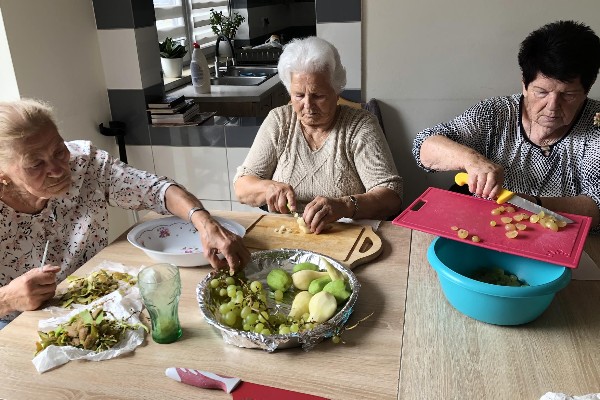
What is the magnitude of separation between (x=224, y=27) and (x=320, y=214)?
10.0 ft

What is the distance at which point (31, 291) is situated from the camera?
1203 mm

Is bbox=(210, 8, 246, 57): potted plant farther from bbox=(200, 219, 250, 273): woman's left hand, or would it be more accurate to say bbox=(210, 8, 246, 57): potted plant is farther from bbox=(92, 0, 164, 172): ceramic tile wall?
bbox=(200, 219, 250, 273): woman's left hand

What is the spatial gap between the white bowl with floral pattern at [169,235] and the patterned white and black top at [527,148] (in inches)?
31.1

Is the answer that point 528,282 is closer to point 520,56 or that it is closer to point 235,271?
point 235,271

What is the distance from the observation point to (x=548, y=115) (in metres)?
1.58

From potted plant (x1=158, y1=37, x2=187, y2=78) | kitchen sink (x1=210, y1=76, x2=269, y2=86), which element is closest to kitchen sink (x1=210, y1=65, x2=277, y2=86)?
kitchen sink (x1=210, y1=76, x2=269, y2=86)

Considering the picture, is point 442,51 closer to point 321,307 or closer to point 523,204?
point 523,204

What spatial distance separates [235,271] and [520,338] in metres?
0.65

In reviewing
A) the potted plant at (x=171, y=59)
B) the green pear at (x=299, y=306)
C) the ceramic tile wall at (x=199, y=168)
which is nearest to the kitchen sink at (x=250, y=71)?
the potted plant at (x=171, y=59)

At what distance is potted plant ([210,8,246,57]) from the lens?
4050 mm

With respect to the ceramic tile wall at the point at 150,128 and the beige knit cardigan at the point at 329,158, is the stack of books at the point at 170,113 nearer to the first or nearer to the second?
the ceramic tile wall at the point at 150,128

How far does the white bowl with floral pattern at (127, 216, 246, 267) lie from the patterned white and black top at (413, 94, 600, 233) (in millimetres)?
789

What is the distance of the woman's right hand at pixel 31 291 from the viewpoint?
1205 millimetres

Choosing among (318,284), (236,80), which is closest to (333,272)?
(318,284)
